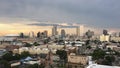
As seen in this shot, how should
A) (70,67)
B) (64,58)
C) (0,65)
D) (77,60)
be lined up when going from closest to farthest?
1. (0,65)
2. (70,67)
3. (77,60)
4. (64,58)

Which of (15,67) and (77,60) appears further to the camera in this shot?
(77,60)

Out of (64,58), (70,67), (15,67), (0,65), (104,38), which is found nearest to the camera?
(0,65)

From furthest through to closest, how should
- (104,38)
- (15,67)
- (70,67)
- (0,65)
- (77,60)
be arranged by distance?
(104,38) → (77,60) → (70,67) → (15,67) → (0,65)

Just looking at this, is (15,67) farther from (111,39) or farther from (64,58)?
(111,39)

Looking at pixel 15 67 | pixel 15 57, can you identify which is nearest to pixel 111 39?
pixel 15 57

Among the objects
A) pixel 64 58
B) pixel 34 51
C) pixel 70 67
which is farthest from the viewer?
pixel 34 51

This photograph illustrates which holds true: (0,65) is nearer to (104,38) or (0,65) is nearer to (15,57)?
(15,57)

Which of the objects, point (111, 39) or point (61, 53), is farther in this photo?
point (111, 39)

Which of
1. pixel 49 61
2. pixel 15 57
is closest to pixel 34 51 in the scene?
pixel 15 57
